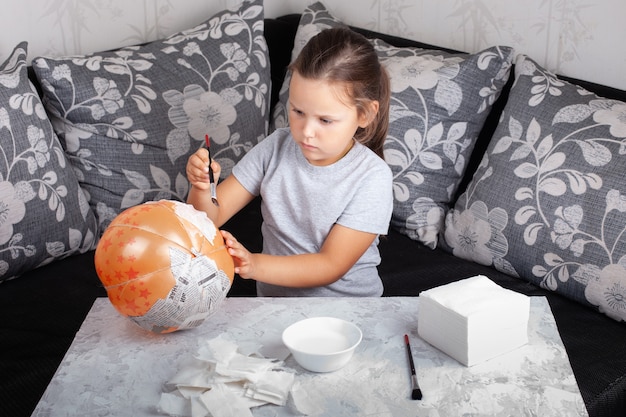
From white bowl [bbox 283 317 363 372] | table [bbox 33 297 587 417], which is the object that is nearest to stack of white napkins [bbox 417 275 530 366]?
table [bbox 33 297 587 417]

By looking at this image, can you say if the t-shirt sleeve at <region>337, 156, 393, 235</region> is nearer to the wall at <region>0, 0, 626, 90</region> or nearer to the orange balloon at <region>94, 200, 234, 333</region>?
Result: the orange balloon at <region>94, 200, 234, 333</region>

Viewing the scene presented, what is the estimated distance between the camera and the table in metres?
1.11

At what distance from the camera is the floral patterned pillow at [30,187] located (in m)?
1.96

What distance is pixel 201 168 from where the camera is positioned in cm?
155

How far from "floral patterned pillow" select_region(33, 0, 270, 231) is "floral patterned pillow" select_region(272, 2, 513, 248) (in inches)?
20.2

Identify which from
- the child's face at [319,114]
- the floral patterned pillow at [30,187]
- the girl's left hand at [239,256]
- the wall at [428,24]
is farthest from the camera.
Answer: the wall at [428,24]

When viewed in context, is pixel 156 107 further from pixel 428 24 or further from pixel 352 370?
pixel 352 370

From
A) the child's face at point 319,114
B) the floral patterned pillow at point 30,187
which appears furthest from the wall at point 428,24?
the child's face at point 319,114

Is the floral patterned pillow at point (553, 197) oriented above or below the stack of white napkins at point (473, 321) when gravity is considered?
below

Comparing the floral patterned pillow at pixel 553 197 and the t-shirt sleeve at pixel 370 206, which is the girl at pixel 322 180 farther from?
the floral patterned pillow at pixel 553 197

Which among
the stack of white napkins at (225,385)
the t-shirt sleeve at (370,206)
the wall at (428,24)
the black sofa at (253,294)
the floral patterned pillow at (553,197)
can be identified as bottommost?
the black sofa at (253,294)

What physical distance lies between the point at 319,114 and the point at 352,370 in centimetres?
54

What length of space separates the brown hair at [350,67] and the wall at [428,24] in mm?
760

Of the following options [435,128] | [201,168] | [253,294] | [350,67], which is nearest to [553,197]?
[435,128]
